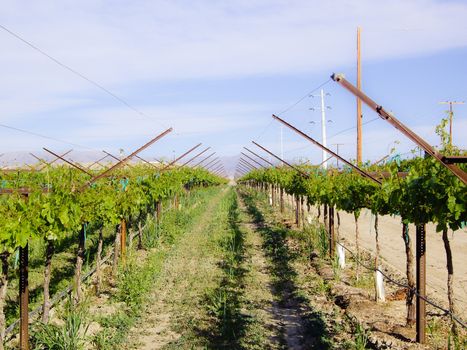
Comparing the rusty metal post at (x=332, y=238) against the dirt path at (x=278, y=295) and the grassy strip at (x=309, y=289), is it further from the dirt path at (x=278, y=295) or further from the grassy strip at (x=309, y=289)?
the dirt path at (x=278, y=295)

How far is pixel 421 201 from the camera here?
599 cm

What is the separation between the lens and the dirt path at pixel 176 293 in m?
7.57

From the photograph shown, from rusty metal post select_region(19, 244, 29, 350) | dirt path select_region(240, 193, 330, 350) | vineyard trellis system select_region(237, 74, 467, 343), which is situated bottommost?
dirt path select_region(240, 193, 330, 350)

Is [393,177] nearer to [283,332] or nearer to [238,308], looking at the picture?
[283,332]

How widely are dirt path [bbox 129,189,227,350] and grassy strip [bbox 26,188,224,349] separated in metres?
0.22

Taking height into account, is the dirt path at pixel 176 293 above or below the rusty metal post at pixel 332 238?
below

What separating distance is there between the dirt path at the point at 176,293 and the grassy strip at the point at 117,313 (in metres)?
0.22

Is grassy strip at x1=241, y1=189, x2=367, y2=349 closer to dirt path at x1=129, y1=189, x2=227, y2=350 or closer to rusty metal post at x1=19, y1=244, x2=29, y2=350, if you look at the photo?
dirt path at x1=129, y1=189, x2=227, y2=350

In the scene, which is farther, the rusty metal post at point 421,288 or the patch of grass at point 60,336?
the rusty metal post at point 421,288

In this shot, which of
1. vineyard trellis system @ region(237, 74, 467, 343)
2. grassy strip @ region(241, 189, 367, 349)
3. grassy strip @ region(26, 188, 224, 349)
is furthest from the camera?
grassy strip @ region(241, 189, 367, 349)

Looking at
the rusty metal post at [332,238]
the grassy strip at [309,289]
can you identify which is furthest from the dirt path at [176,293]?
the rusty metal post at [332,238]

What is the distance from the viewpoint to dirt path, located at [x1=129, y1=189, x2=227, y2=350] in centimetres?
757

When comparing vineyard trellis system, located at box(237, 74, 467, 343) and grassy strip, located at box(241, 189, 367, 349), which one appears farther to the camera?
grassy strip, located at box(241, 189, 367, 349)

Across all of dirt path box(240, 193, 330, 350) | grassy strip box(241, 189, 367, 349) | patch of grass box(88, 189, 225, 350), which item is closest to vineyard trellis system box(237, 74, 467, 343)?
grassy strip box(241, 189, 367, 349)
